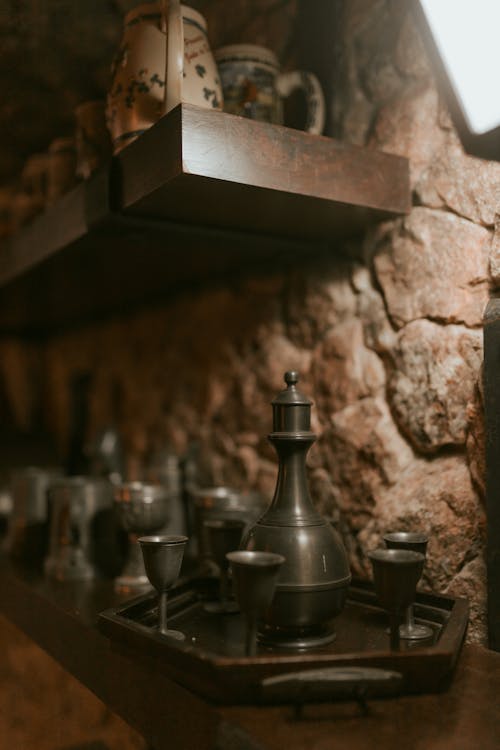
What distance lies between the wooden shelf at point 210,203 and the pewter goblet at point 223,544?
1.57 feet

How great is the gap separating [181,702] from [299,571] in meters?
0.19

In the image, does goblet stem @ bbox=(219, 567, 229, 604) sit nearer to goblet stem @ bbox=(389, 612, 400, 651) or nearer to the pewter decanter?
the pewter decanter

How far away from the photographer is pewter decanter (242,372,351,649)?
74 centimetres

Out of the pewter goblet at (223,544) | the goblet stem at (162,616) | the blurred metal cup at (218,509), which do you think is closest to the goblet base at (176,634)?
the goblet stem at (162,616)

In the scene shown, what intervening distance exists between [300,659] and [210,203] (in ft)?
2.12

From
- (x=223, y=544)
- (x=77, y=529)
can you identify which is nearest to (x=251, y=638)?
(x=223, y=544)

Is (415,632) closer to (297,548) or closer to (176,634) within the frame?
(297,548)

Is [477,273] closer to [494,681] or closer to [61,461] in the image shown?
[494,681]

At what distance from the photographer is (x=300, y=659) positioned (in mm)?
655

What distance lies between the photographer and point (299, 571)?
744 mm

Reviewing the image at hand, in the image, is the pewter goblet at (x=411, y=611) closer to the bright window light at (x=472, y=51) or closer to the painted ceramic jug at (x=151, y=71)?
the bright window light at (x=472, y=51)

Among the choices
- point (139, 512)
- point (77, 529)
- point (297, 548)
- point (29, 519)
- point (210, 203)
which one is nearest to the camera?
point (297, 548)

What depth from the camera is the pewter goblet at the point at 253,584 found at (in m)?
0.65

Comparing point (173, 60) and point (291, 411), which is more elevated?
point (173, 60)
